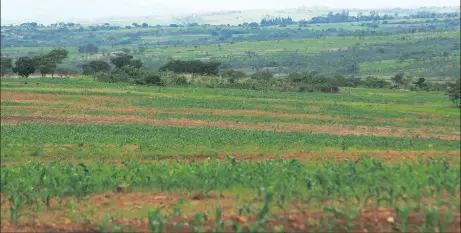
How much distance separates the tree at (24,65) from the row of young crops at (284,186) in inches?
2674

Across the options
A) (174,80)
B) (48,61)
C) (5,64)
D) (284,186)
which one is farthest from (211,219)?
(5,64)

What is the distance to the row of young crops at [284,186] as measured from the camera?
970 centimetres

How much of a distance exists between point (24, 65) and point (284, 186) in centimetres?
7324

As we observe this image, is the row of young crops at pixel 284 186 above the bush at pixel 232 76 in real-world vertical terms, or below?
above

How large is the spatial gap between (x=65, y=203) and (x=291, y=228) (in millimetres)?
4422

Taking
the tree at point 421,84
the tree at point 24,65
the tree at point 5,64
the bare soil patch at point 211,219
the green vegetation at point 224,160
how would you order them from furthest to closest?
the tree at point 5,64, the tree at point 24,65, the tree at point 421,84, the green vegetation at point 224,160, the bare soil patch at point 211,219

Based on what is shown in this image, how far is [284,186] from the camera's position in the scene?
11.0 m

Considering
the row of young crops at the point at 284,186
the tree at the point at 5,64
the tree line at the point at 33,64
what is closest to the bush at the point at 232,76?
the tree line at the point at 33,64

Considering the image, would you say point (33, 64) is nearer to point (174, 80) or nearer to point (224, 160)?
point (174, 80)

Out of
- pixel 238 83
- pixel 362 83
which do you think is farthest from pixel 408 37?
pixel 238 83

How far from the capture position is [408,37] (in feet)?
466

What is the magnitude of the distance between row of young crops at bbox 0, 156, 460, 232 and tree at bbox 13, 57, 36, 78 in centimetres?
6791

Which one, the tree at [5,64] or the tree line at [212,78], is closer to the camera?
the tree line at [212,78]

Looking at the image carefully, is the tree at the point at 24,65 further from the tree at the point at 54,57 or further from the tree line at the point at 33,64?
the tree at the point at 54,57
